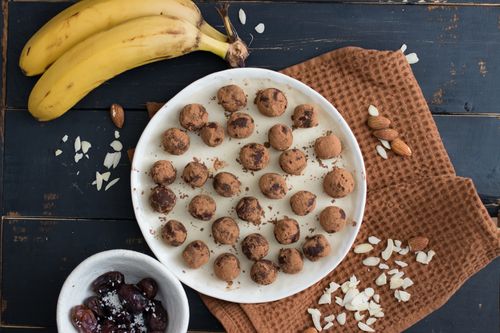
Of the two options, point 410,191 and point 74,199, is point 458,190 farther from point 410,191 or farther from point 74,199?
point 74,199

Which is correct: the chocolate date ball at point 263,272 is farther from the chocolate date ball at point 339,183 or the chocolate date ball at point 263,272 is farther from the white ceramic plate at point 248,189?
the chocolate date ball at point 339,183

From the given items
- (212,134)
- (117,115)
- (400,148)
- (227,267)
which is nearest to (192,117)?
(212,134)

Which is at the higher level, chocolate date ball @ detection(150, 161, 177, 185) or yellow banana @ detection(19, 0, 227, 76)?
yellow banana @ detection(19, 0, 227, 76)

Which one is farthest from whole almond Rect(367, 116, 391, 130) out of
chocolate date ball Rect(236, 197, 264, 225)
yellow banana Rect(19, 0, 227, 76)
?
yellow banana Rect(19, 0, 227, 76)

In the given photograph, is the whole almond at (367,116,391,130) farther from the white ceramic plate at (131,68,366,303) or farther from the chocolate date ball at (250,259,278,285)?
the chocolate date ball at (250,259,278,285)

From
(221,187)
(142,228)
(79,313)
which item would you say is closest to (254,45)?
(221,187)

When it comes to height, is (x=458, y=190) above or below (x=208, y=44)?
below

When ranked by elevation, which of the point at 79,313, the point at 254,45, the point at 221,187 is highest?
the point at 254,45
